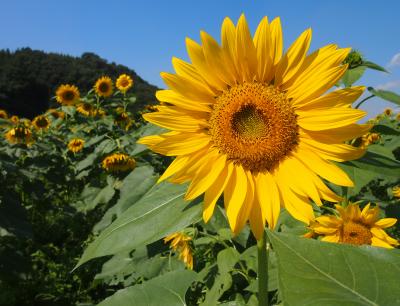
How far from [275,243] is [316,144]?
2.53 ft

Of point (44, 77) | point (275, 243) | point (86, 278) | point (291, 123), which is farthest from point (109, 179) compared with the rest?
point (44, 77)

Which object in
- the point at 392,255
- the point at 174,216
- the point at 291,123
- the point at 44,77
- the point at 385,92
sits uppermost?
the point at 44,77

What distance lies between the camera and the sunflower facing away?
1.28m

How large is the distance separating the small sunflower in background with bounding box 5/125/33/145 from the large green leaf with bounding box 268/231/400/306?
210 inches

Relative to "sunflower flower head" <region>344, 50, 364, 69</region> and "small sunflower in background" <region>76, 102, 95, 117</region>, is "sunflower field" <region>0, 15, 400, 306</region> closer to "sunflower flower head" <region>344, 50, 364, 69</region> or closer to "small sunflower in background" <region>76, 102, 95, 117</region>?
"sunflower flower head" <region>344, 50, 364, 69</region>

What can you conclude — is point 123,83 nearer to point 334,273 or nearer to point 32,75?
point 334,273

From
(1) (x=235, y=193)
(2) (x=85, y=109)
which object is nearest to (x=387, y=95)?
(1) (x=235, y=193)

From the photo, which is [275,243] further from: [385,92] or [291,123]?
[385,92]

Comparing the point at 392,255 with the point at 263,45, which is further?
the point at 263,45

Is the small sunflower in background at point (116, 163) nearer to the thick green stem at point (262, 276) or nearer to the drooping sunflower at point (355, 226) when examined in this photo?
the drooping sunflower at point (355, 226)

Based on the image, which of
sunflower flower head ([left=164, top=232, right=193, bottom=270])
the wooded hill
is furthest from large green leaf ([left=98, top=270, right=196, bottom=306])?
the wooded hill

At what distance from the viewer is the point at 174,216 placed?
1110 millimetres

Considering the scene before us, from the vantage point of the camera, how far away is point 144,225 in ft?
3.49

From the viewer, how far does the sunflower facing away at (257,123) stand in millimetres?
1276
